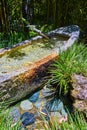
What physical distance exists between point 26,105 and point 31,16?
7.43 ft

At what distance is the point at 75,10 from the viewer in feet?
17.4

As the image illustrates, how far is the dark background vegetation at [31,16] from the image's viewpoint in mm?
5203

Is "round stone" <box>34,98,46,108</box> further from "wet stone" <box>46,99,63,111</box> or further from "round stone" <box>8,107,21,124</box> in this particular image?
"round stone" <box>8,107,21,124</box>

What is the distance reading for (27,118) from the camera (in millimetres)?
3502

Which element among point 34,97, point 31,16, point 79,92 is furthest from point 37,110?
point 31,16

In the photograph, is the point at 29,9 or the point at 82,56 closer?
the point at 82,56

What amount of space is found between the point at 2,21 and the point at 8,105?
219 centimetres

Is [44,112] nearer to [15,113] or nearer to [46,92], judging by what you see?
[15,113]

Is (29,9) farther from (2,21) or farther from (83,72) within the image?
(83,72)

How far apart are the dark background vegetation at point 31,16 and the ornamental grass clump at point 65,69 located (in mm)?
1281

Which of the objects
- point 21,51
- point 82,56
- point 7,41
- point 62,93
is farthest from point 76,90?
point 7,41

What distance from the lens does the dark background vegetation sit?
5.20m

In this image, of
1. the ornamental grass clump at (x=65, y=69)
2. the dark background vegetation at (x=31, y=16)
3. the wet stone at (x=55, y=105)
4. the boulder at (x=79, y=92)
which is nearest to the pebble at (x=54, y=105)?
the wet stone at (x=55, y=105)

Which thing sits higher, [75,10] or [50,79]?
[75,10]
